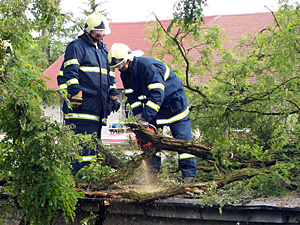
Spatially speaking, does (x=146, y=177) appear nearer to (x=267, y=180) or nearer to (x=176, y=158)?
(x=176, y=158)

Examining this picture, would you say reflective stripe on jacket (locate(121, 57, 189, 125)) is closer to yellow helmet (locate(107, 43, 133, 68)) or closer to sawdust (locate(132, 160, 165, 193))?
yellow helmet (locate(107, 43, 133, 68))

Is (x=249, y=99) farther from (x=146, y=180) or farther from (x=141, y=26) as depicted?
(x=141, y=26)

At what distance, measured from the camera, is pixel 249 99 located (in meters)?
→ 5.62

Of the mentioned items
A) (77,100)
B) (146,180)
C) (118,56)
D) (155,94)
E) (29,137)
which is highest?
(118,56)

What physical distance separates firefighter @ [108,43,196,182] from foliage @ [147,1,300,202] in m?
0.36

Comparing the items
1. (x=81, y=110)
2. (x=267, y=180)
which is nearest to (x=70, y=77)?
(x=81, y=110)

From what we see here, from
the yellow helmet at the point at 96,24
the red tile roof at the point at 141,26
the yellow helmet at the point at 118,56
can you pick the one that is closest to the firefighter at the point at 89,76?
the yellow helmet at the point at 96,24

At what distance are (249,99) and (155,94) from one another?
3.85 ft

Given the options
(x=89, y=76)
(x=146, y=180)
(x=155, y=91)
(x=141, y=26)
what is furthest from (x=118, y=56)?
(x=141, y=26)

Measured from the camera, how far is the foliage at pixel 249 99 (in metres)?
4.81

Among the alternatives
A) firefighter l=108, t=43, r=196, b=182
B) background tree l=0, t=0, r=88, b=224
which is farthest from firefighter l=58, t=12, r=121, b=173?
background tree l=0, t=0, r=88, b=224

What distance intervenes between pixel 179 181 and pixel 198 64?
2426mm

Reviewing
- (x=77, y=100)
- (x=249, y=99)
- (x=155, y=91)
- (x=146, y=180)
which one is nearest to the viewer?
(x=146, y=180)

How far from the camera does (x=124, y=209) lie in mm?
4180
